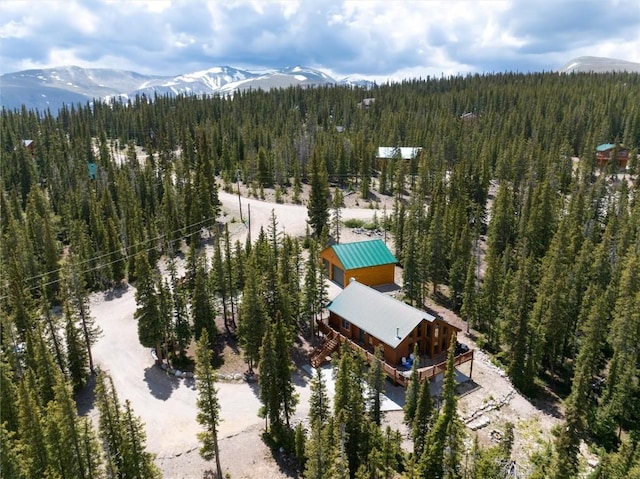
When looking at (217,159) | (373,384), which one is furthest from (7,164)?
(373,384)

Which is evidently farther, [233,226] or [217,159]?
[217,159]

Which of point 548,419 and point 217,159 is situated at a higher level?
point 217,159

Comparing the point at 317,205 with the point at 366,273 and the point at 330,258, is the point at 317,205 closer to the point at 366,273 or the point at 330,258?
the point at 330,258

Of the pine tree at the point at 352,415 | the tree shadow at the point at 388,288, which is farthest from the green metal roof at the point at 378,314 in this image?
the tree shadow at the point at 388,288

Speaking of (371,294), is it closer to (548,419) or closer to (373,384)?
(373,384)

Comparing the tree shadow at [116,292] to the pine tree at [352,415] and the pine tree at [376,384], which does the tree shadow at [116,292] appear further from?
the pine tree at [352,415]

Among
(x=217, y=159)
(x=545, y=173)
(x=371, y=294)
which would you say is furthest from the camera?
(x=217, y=159)

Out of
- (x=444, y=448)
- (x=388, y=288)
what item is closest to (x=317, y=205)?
(x=388, y=288)
